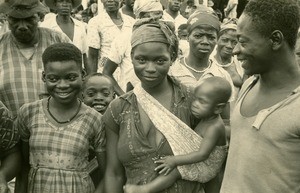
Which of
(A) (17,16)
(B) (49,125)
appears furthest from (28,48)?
(B) (49,125)

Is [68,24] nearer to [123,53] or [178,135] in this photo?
[123,53]

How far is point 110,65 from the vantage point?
6.07 m

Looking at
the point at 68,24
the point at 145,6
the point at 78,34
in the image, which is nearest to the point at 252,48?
the point at 145,6

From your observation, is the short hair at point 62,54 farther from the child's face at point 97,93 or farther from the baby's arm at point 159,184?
the baby's arm at point 159,184

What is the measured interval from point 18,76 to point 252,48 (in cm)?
250

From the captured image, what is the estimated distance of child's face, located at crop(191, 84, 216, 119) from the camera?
3.35 metres

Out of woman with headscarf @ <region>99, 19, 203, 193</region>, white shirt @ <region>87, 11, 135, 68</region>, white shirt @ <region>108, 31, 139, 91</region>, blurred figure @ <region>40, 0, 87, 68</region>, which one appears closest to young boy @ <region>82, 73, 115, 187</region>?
woman with headscarf @ <region>99, 19, 203, 193</region>

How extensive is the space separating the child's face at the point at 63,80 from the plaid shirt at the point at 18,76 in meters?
1.05

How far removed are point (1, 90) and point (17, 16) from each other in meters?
0.62

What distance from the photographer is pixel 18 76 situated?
4.54 metres

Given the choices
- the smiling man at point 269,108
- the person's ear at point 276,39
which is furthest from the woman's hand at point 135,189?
the person's ear at point 276,39

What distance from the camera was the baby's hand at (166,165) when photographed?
319cm

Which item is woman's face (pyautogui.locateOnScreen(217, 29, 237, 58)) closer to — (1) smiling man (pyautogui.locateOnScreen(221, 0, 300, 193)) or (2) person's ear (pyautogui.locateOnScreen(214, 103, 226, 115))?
(2) person's ear (pyautogui.locateOnScreen(214, 103, 226, 115))

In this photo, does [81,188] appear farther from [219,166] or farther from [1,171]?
[219,166]
